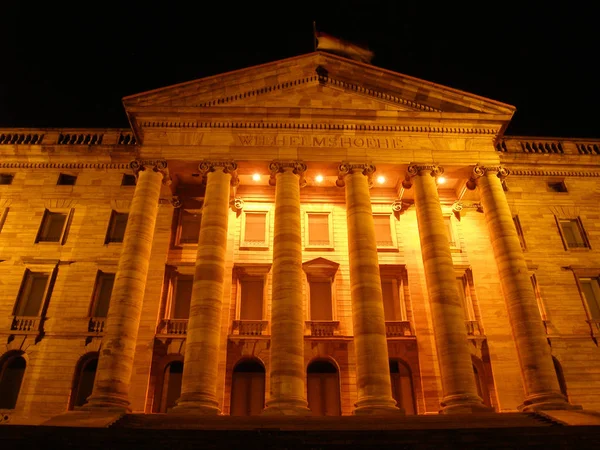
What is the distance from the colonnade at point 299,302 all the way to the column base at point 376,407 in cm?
5

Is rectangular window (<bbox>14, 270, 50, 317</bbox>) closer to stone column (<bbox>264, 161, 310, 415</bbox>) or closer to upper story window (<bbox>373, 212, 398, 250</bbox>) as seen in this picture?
stone column (<bbox>264, 161, 310, 415</bbox>)

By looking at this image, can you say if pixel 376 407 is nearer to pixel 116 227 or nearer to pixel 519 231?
pixel 519 231

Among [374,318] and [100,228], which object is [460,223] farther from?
[100,228]

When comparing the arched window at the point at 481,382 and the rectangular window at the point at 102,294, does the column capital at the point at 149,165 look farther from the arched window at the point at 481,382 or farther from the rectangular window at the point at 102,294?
the arched window at the point at 481,382

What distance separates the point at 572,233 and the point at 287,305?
1923 cm

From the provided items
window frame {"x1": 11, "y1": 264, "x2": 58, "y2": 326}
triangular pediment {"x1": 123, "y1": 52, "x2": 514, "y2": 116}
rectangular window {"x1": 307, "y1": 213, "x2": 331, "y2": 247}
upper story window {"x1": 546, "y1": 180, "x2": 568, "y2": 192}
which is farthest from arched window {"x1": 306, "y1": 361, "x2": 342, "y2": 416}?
upper story window {"x1": 546, "y1": 180, "x2": 568, "y2": 192}

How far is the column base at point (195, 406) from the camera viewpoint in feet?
62.6

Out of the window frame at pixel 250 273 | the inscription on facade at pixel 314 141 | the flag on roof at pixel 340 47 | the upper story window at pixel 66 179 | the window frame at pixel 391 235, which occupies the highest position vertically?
the flag on roof at pixel 340 47

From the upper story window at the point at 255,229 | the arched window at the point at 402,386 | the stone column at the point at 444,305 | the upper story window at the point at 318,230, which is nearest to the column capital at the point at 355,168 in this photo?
the stone column at the point at 444,305

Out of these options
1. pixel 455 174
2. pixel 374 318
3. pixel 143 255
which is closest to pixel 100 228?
pixel 143 255

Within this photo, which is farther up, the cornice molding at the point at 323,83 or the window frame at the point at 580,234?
the cornice molding at the point at 323,83

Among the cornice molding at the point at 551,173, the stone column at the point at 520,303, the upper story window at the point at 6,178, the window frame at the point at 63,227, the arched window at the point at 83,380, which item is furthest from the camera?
the cornice molding at the point at 551,173

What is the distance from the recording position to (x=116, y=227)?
28828mm

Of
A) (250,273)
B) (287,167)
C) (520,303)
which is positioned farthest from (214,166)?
(520,303)
